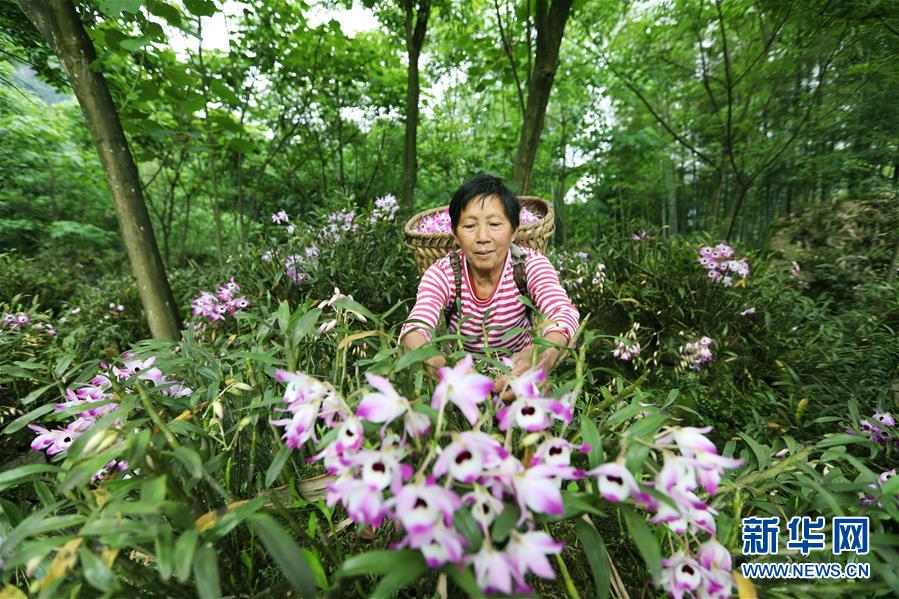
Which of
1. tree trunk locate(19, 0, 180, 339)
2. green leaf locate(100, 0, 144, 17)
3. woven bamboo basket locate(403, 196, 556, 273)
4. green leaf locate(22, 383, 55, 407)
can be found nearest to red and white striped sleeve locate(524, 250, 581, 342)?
woven bamboo basket locate(403, 196, 556, 273)

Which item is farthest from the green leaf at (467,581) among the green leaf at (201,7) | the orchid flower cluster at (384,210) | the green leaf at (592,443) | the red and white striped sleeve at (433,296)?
the orchid flower cluster at (384,210)

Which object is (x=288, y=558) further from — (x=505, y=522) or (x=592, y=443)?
(x=592, y=443)

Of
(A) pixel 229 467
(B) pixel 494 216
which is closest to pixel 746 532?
(A) pixel 229 467

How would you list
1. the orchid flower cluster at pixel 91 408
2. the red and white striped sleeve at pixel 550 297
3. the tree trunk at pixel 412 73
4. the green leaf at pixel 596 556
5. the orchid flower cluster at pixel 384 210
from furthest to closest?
1. the tree trunk at pixel 412 73
2. the orchid flower cluster at pixel 384 210
3. the red and white striped sleeve at pixel 550 297
4. the orchid flower cluster at pixel 91 408
5. the green leaf at pixel 596 556

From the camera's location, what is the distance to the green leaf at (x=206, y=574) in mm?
472

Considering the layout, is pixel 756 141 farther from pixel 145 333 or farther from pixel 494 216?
pixel 145 333

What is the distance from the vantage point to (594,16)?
16.5 ft

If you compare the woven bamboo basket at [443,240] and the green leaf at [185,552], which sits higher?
the woven bamboo basket at [443,240]

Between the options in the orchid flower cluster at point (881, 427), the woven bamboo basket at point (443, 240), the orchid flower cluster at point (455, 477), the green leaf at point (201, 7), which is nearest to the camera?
the orchid flower cluster at point (455, 477)

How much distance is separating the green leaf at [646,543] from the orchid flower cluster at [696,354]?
1981 mm

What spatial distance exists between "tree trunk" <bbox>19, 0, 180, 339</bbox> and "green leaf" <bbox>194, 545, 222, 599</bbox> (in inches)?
75.2

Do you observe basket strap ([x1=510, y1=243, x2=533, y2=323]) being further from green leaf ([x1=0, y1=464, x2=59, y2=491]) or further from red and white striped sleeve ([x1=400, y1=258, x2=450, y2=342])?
green leaf ([x1=0, y1=464, x2=59, y2=491])

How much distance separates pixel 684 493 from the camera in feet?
1.80

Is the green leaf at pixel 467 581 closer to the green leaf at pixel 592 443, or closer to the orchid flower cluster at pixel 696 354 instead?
the green leaf at pixel 592 443
